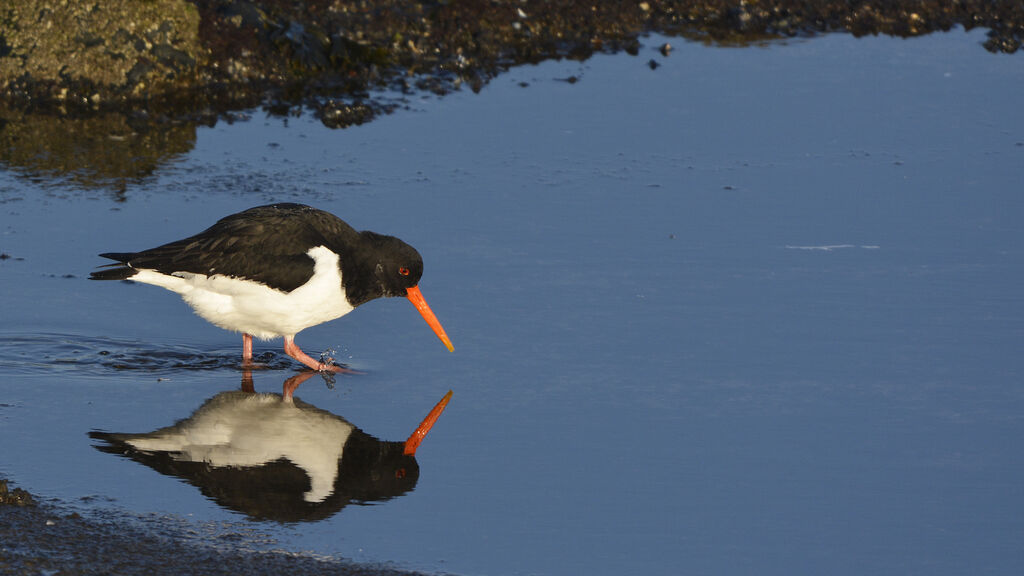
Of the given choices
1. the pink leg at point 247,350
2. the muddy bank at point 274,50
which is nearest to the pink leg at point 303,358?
the pink leg at point 247,350

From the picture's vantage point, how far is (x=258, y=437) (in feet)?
22.2

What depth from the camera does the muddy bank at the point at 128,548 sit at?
17.0ft

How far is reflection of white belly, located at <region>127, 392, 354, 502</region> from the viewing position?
21.1 ft

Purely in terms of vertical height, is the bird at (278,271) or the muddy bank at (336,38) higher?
the muddy bank at (336,38)

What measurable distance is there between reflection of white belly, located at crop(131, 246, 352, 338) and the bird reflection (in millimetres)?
600

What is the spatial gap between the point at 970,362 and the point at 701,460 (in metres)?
2.19

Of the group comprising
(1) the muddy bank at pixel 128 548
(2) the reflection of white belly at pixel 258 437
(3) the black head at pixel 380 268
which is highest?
(3) the black head at pixel 380 268

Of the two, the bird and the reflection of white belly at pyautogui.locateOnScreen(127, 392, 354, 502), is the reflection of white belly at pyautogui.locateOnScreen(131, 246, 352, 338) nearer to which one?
the bird

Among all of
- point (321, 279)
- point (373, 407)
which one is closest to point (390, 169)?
point (321, 279)

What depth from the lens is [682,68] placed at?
14.4m

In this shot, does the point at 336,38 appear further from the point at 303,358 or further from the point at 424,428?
the point at 424,428

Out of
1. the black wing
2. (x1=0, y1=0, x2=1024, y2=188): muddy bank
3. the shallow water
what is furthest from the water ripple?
(x1=0, y1=0, x2=1024, y2=188): muddy bank

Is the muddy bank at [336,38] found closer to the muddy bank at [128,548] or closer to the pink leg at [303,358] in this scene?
the pink leg at [303,358]

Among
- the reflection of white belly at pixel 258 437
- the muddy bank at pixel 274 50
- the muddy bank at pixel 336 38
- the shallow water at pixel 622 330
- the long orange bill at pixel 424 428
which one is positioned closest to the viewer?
the shallow water at pixel 622 330
